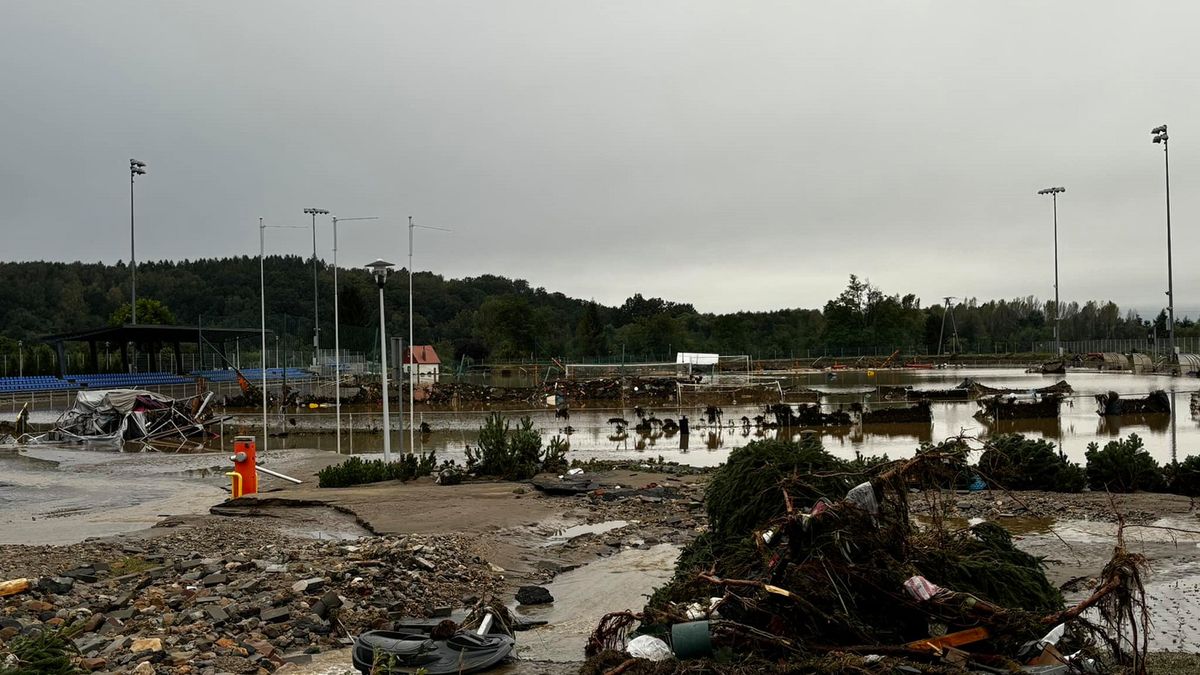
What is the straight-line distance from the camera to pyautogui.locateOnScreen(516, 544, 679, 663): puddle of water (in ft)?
25.7

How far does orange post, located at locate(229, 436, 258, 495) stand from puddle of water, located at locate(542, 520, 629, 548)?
676cm

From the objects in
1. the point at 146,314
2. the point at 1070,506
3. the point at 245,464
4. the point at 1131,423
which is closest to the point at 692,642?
the point at 1070,506

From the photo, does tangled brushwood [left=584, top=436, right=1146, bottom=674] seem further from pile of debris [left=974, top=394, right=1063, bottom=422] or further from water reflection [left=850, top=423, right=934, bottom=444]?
pile of debris [left=974, top=394, right=1063, bottom=422]

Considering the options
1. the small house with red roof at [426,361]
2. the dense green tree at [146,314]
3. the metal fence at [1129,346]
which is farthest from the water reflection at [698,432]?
the metal fence at [1129,346]

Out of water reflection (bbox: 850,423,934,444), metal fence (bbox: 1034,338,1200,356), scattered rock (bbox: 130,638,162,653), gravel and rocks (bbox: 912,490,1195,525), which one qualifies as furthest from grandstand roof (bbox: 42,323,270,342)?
metal fence (bbox: 1034,338,1200,356)

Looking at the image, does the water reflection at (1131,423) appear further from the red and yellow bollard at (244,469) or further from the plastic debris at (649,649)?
the plastic debris at (649,649)

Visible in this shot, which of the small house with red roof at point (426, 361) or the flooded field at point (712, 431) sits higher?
the small house with red roof at point (426, 361)

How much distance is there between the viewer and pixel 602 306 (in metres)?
173

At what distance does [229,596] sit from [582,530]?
6.04 metres

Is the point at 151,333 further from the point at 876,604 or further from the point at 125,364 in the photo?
the point at 876,604

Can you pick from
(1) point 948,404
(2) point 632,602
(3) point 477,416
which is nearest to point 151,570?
(2) point 632,602

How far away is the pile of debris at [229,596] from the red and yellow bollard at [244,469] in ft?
16.0

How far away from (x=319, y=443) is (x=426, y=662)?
28239 millimetres

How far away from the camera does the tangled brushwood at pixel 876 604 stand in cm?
599
